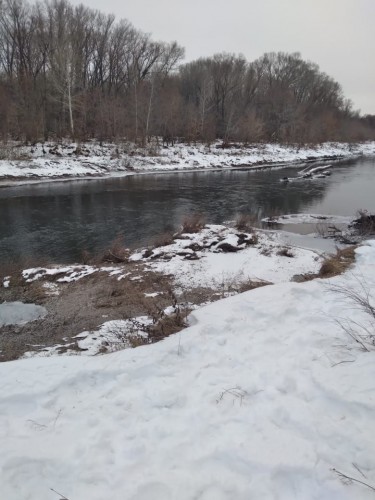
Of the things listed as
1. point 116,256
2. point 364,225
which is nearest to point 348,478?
point 116,256

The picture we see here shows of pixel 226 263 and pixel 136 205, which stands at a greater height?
pixel 136 205

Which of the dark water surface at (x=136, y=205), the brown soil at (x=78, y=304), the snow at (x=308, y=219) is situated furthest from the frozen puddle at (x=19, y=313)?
the snow at (x=308, y=219)

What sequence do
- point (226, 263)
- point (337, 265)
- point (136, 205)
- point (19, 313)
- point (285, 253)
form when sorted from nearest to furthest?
point (19, 313)
point (337, 265)
point (226, 263)
point (285, 253)
point (136, 205)

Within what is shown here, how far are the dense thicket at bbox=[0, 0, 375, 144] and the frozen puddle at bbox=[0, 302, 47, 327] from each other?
89.5ft

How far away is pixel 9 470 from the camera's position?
3047 millimetres

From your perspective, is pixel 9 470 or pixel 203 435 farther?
pixel 203 435

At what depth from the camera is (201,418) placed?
11.9 ft

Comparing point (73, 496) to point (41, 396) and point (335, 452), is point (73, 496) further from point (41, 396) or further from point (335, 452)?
point (335, 452)

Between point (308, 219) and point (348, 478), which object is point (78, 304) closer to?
point (348, 478)

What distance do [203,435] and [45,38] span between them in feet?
160

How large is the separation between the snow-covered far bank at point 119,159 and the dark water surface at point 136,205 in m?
2.52

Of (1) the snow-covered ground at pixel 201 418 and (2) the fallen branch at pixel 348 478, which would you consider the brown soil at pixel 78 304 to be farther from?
(2) the fallen branch at pixel 348 478

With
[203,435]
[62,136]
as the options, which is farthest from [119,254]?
[62,136]

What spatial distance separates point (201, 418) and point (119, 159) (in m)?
34.9
